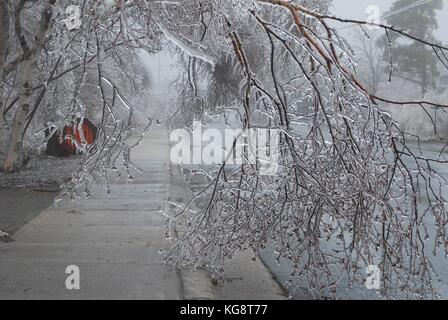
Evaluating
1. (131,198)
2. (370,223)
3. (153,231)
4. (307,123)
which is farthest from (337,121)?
(131,198)

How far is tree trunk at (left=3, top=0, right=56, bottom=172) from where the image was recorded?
33.9 feet

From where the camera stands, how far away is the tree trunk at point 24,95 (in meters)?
10.3

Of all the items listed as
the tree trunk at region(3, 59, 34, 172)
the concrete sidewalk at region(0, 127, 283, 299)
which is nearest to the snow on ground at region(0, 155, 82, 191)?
the tree trunk at region(3, 59, 34, 172)

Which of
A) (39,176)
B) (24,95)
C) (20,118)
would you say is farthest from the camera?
(39,176)

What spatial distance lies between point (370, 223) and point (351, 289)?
39.9 inches

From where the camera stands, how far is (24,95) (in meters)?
11.8

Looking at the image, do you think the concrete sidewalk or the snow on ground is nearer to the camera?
the concrete sidewalk

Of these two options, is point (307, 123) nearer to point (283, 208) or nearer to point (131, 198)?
point (283, 208)

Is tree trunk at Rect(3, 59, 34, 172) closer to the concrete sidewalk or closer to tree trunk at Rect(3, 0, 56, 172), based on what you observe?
tree trunk at Rect(3, 0, 56, 172)

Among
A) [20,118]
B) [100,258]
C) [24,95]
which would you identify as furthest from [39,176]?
[100,258]

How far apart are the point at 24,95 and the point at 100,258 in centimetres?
672

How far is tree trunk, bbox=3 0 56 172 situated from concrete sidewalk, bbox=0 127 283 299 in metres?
2.91

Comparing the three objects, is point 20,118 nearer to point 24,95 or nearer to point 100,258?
point 24,95

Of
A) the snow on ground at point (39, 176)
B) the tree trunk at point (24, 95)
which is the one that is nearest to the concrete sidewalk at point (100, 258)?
the snow on ground at point (39, 176)
